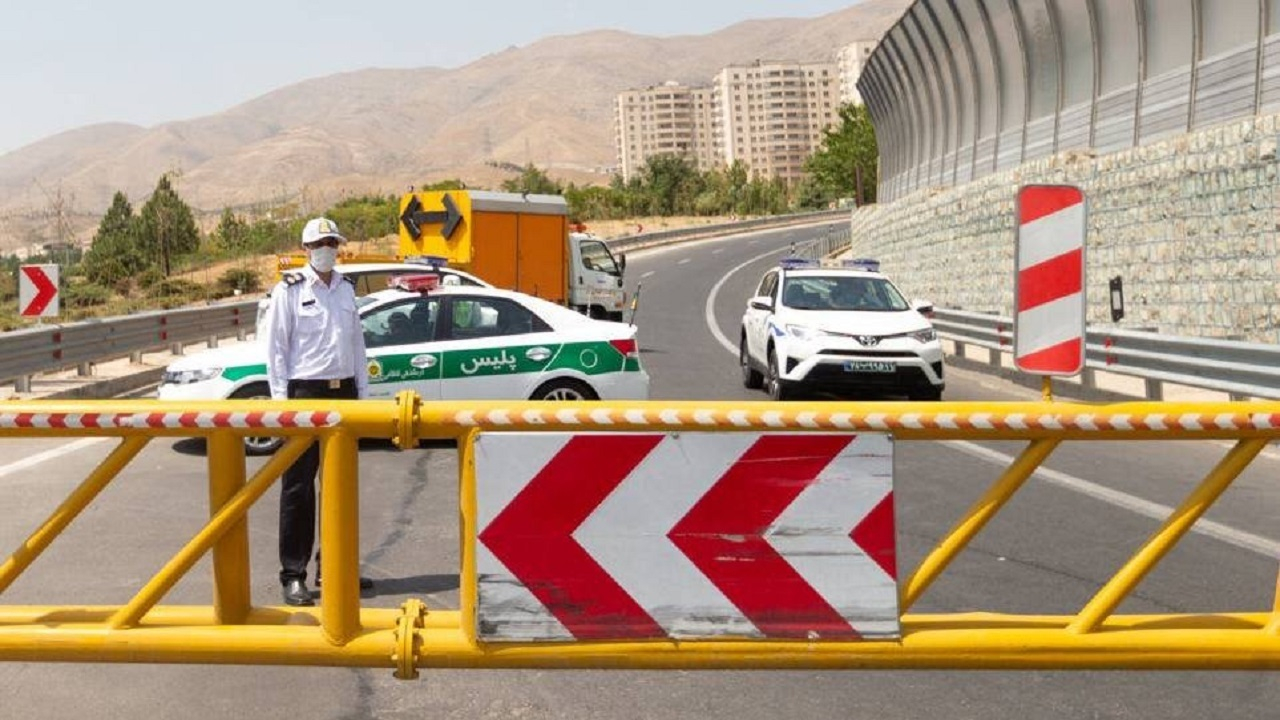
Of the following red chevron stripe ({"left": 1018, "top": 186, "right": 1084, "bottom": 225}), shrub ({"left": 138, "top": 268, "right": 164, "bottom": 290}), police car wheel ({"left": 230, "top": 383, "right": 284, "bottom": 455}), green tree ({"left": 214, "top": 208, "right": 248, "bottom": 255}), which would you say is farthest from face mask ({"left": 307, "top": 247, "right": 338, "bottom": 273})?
green tree ({"left": 214, "top": 208, "right": 248, "bottom": 255})

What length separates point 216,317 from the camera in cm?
2547

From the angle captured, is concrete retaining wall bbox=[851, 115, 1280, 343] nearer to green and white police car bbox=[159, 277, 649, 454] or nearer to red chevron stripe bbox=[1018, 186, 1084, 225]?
green and white police car bbox=[159, 277, 649, 454]

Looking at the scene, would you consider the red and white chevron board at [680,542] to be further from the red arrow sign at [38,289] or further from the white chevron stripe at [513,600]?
the red arrow sign at [38,289]

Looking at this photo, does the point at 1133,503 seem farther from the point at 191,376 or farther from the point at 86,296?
the point at 86,296

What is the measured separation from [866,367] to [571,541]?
449 inches

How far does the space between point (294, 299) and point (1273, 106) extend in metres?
11.6

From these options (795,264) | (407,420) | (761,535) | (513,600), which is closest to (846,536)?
(761,535)

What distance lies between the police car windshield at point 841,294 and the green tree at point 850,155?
99401 mm

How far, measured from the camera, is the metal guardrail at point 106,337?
55.4ft

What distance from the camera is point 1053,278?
5.68m

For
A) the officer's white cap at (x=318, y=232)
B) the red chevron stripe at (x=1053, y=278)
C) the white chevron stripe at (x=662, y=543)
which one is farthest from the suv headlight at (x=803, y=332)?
the white chevron stripe at (x=662, y=543)

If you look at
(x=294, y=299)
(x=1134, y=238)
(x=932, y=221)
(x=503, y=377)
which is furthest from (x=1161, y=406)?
(x=932, y=221)

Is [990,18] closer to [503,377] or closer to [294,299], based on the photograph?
[503,377]

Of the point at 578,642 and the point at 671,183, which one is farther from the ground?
the point at 671,183
